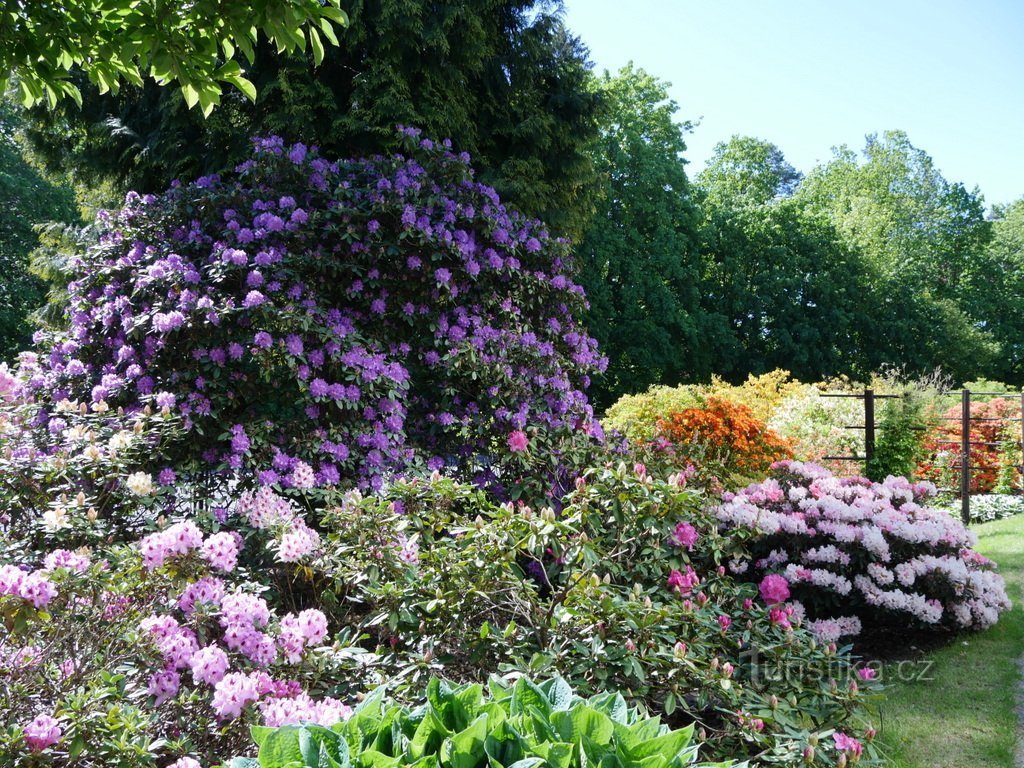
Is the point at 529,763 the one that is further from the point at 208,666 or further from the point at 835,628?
the point at 835,628

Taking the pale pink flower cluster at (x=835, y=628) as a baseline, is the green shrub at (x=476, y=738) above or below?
above

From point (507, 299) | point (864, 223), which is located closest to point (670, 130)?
point (864, 223)

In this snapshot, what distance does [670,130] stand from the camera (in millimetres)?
22266

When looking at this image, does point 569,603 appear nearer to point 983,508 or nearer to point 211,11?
point 211,11

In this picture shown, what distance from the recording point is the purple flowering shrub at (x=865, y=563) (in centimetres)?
493

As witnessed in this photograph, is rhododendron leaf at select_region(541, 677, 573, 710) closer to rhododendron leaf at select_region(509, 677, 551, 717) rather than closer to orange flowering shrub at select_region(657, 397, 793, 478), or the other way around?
rhododendron leaf at select_region(509, 677, 551, 717)

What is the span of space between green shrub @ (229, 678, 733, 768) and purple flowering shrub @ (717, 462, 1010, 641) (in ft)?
11.1

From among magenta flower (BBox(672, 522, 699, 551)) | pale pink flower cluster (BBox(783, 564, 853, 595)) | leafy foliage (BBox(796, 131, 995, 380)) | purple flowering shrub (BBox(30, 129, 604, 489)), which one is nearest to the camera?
magenta flower (BBox(672, 522, 699, 551))

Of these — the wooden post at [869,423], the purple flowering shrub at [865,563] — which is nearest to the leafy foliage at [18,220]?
the wooden post at [869,423]

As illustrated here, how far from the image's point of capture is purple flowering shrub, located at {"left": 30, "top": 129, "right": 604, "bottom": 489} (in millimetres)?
4477

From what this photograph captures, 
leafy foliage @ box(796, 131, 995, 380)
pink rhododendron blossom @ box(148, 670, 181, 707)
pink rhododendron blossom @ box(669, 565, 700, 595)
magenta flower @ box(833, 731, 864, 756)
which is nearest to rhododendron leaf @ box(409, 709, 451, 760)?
pink rhododendron blossom @ box(148, 670, 181, 707)

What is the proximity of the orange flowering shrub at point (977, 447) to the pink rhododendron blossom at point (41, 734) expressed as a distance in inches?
479

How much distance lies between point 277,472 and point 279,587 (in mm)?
1127

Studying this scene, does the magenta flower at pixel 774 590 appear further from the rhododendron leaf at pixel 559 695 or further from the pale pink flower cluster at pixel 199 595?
the pale pink flower cluster at pixel 199 595
